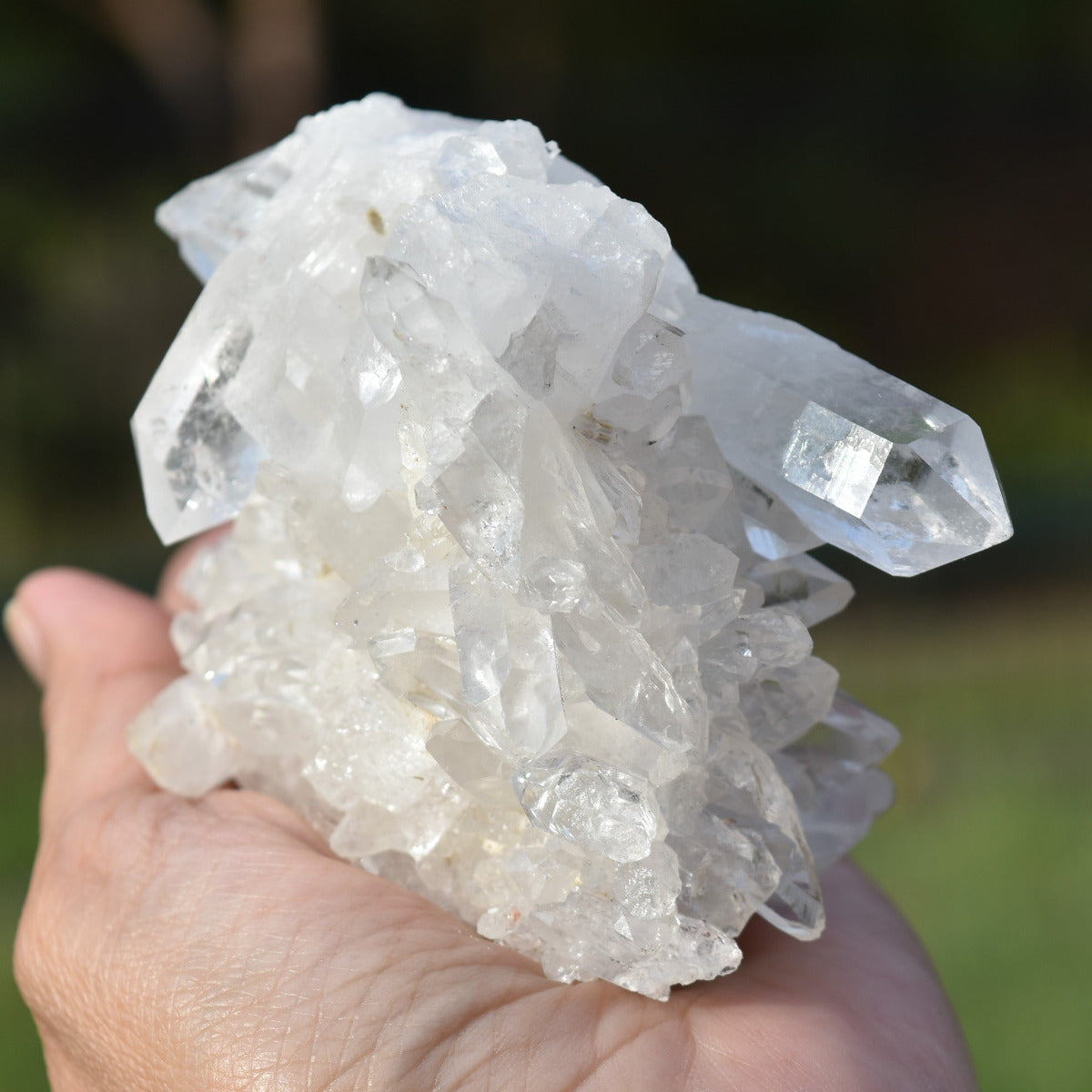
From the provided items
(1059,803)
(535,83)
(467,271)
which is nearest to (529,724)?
(467,271)

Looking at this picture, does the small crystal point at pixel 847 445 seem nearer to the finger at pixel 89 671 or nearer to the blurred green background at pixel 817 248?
the finger at pixel 89 671

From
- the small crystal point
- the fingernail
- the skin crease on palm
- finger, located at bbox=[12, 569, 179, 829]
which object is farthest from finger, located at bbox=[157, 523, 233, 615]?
the small crystal point

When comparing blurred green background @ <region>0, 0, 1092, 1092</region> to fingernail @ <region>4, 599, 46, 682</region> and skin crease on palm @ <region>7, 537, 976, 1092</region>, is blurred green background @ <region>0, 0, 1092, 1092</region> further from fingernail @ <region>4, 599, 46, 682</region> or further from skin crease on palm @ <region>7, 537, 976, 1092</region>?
skin crease on palm @ <region>7, 537, 976, 1092</region>

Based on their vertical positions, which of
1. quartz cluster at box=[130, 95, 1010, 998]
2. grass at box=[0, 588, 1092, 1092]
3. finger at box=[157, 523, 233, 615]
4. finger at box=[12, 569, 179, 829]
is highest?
quartz cluster at box=[130, 95, 1010, 998]

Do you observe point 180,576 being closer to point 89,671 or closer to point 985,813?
point 89,671

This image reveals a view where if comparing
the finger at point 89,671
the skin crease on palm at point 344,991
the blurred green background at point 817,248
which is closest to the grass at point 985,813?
the blurred green background at point 817,248

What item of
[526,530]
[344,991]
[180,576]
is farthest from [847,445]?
[180,576]
